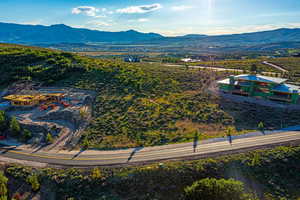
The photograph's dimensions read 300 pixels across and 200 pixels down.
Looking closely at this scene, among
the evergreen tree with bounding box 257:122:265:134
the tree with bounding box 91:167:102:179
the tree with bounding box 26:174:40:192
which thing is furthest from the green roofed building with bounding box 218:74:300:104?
the tree with bounding box 26:174:40:192

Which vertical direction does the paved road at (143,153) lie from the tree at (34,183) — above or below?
above

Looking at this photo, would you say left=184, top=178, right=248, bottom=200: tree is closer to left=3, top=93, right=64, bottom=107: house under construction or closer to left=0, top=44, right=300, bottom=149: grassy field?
left=0, top=44, right=300, bottom=149: grassy field

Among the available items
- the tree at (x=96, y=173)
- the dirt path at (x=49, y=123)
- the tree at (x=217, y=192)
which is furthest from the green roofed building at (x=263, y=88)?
the dirt path at (x=49, y=123)

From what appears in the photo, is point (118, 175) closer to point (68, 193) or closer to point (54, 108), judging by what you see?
point (68, 193)

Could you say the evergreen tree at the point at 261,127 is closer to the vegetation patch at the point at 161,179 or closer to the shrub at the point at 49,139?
the vegetation patch at the point at 161,179

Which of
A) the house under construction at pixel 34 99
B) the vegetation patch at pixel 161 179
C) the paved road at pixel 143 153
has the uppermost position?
the house under construction at pixel 34 99

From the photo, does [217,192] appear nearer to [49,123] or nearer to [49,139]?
[49,139]

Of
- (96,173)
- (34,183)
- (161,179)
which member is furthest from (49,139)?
(161,179)
